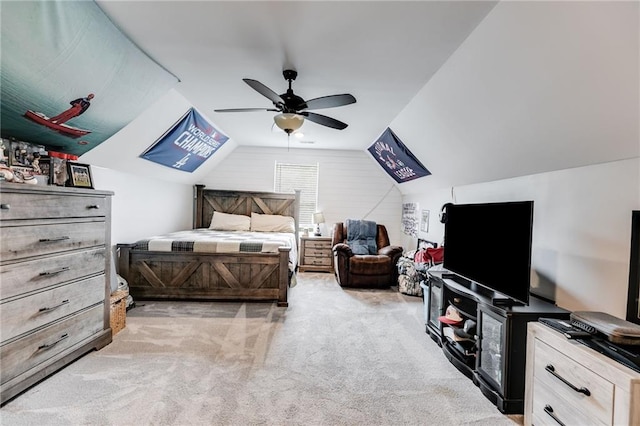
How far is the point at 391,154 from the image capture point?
16.7 feet

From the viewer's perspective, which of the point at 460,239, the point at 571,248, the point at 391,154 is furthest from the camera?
the point at 391,154

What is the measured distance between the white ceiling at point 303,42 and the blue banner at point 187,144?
636 millimetres

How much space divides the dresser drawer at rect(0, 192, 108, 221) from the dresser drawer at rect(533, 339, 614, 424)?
3.27 metres

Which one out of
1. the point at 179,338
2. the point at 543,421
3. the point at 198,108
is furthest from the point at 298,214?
the point at 543,421

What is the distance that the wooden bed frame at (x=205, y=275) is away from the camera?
152 inches

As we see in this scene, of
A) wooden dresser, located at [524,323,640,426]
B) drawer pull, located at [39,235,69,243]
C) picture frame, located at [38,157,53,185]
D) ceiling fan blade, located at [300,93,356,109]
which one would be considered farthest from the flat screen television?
picture frame, located at [38,157,53,185]

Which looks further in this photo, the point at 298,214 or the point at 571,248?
the point at 298,214

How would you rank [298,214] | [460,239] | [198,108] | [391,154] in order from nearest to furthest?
[460,239] < [198,108] < [391,154] < [298,214]

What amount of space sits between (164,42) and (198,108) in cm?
158

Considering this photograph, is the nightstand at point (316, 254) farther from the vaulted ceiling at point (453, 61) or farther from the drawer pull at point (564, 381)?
the drawer pull at point (564, 381)

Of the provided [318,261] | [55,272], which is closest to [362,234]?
[318,261]

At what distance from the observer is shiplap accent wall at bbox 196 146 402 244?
6.29 meters

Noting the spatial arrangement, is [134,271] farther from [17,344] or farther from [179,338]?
[17,344]

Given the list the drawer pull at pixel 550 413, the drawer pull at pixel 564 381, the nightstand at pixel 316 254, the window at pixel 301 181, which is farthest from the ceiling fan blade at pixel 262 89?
the window at pixel 301 181
